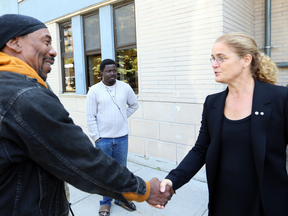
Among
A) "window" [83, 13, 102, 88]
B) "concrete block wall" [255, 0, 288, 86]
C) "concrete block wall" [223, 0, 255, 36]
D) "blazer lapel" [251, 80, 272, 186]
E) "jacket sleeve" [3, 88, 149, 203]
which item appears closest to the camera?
"jacket sleeve" [3, 88, 149, 203]

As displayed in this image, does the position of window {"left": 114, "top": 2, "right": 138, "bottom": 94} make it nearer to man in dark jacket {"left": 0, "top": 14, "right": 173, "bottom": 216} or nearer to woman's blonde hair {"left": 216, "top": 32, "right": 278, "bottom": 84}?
woman's blonde hair {"left": 216, "top": 32, "right": 278, "bottom": 84}

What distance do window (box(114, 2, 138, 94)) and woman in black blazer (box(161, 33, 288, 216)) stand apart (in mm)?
3505

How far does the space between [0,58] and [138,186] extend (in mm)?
1093

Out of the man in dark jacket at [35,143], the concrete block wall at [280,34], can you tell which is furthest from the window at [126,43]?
the man in dark jacket at [35,143]

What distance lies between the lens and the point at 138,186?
155 centimetres

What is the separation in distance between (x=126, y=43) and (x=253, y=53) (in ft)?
12.7

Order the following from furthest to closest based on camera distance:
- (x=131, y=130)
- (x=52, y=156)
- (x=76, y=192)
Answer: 1. (x=131, y=130)
2. (x=76, y=192)
3. (x=52, y=156)

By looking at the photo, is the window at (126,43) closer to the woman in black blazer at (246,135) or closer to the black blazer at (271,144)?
the woman in black blazer at (246,135)

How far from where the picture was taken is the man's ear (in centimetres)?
127

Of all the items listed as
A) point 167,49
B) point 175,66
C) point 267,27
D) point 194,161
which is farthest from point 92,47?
point 194,161

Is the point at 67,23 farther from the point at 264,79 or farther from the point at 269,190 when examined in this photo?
the point at 269,190

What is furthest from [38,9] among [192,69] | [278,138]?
[278,138]

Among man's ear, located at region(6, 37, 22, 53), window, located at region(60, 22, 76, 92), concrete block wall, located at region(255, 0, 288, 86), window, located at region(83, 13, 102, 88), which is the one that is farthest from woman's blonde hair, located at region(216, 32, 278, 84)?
window, located at region(60, 22, 76, 92)

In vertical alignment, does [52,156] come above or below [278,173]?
above
